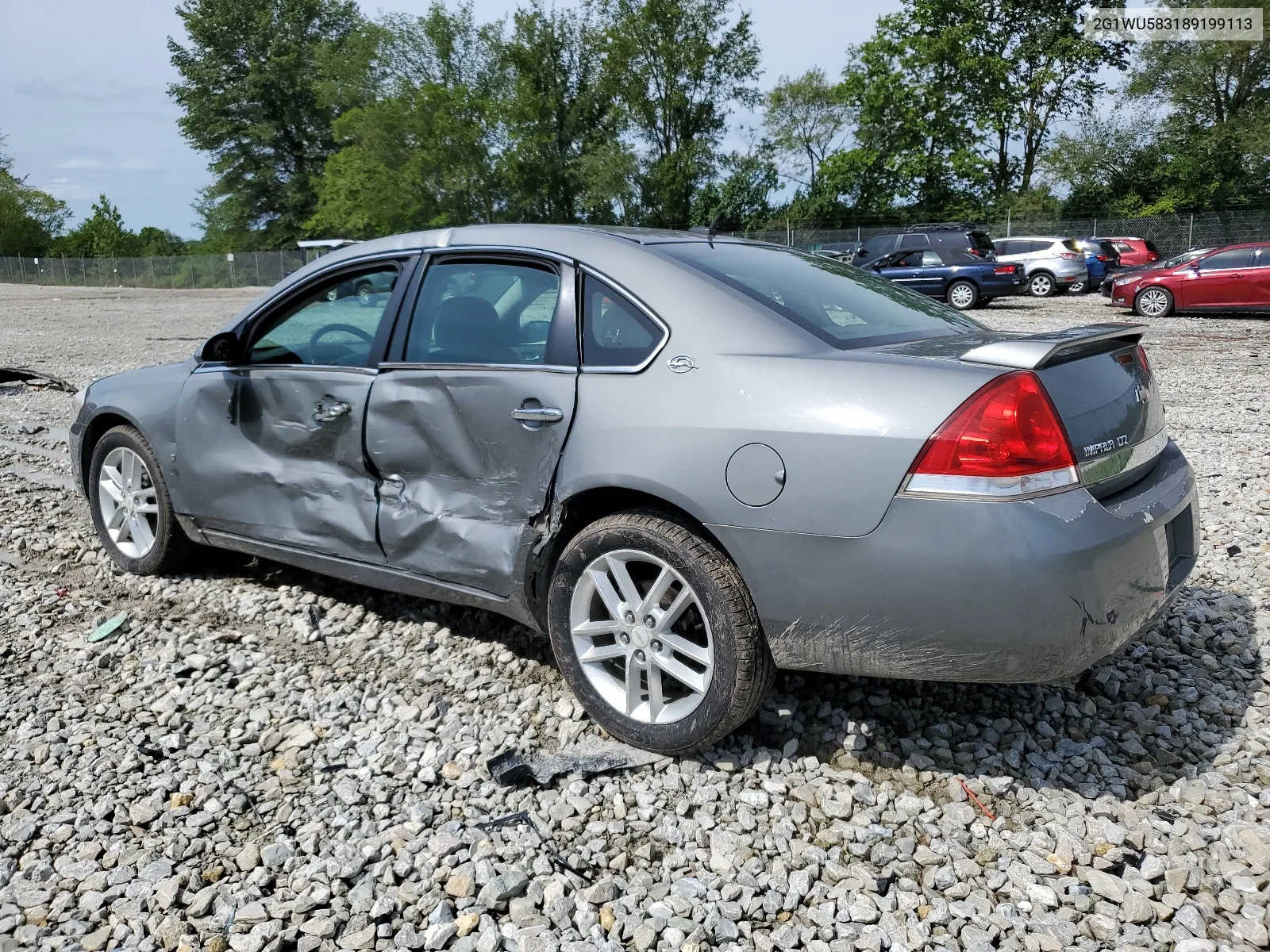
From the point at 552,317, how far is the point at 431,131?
55592 mm

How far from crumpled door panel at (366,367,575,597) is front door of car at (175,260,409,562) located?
0.15 metres

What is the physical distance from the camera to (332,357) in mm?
3908

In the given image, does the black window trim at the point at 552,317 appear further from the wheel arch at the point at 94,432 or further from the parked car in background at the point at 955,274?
the parked car in background at the point at 955,274

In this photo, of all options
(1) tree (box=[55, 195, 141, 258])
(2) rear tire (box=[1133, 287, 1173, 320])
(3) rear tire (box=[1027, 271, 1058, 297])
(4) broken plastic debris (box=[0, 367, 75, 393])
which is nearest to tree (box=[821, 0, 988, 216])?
(3) rear tire (box=[1027, 271, 1058, 297])

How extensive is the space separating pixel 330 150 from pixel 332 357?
223 ft

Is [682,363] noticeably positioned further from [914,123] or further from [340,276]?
[914,123]

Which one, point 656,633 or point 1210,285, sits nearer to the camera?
point 656,633

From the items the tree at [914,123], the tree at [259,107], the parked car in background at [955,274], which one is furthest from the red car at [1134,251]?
the tree at [259,107]

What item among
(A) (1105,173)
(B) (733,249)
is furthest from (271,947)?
(A) (1105,173)

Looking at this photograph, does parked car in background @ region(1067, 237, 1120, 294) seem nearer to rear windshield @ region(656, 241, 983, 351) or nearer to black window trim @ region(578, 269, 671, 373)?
rear windshield @ region(656, 241, 983, 351)

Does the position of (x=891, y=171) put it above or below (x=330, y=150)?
below

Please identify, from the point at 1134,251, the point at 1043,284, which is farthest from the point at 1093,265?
the point at 1134,251

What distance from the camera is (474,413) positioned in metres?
3.33

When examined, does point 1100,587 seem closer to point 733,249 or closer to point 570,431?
point 570,431
